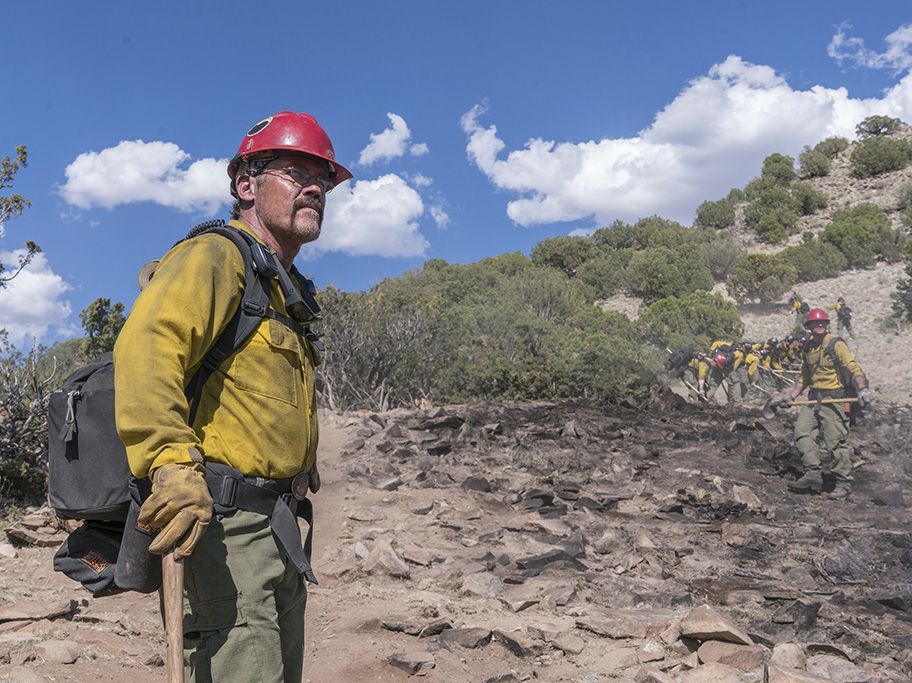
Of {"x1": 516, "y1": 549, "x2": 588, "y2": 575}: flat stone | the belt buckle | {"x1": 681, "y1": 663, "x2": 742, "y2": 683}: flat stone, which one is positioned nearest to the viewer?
the belt buckle

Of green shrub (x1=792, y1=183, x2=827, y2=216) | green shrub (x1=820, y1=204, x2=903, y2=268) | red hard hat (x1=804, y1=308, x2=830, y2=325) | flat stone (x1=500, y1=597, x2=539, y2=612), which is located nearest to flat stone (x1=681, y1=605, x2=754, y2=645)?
flat stone (x1=500, y1=597, x2=539, y2=612)

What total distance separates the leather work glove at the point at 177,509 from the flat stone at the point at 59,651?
2.38m

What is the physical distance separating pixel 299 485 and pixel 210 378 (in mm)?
407

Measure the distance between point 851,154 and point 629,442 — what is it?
4122cm

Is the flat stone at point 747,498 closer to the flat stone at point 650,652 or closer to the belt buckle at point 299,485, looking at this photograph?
the flat stone at point 650,652

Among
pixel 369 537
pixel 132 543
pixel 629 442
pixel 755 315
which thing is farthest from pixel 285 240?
pixel 755 315

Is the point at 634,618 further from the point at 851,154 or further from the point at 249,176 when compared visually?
the point at 851,154

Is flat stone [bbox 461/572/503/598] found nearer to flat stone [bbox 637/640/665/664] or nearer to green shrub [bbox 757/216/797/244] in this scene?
flat stone [bbox 637/640/665/664]

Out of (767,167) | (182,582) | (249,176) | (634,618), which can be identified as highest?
(767,167)

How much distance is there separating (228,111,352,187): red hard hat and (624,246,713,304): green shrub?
28425 millimetres

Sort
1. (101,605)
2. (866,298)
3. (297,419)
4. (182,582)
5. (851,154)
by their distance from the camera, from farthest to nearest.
→ 1. (851,154)
2. (866,298)
3. (101,605)
4. (297,419)
5. (182,582)

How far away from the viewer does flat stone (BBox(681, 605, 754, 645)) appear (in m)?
3.80

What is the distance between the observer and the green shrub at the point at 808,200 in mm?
40188

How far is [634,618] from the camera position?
14.8 feet
